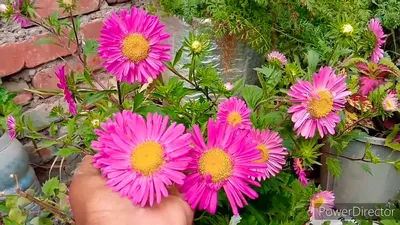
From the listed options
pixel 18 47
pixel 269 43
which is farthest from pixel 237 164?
pixel 18 47

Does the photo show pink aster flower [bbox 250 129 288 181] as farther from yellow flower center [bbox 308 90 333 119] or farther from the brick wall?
the brick wall

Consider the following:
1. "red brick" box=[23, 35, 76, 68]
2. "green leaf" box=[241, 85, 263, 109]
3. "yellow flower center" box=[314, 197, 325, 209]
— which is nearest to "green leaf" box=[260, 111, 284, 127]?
"green leaf" box=[241, 85, 263, 109]

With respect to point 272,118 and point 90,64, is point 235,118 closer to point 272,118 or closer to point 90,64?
point 272,118

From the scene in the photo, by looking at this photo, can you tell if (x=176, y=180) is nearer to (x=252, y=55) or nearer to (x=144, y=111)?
(x=144, y=111)

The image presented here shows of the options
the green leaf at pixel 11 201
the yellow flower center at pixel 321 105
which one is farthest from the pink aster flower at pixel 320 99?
the green leaf at pixel 11 201

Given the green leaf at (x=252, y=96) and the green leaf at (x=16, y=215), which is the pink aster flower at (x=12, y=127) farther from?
the green leaf at (x=252, y=96)

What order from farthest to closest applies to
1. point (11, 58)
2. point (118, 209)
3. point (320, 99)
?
point (11, 58)
point (320, 99)
point (118, 209)

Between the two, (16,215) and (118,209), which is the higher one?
(118,209)

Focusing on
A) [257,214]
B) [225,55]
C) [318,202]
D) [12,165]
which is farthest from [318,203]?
[12,165]
